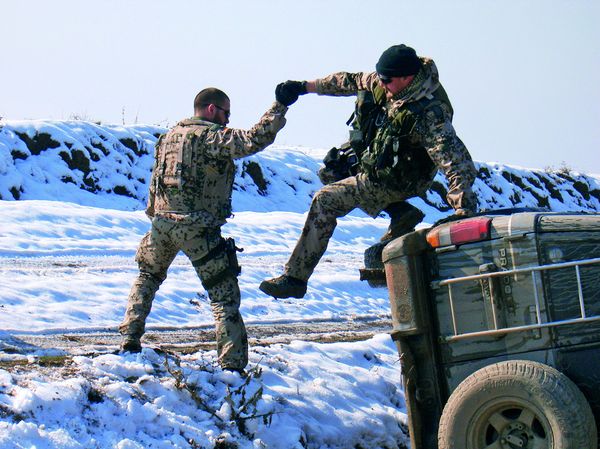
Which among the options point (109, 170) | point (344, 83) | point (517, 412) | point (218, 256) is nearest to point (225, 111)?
point (344, 83)

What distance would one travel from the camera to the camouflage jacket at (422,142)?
579 cm

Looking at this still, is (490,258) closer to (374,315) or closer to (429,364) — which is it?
(429,364)

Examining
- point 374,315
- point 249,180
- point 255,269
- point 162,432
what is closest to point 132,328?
point 162,432

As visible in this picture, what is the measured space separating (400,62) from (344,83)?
69 cm

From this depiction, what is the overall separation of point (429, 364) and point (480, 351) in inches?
12.5

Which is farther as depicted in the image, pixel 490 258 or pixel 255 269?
pixel 255 269

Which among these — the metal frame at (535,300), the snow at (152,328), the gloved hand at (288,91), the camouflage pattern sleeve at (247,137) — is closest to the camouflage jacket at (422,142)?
the gloved hand at (288,91)

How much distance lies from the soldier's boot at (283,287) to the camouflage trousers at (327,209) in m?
0.05

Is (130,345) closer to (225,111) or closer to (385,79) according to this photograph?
(225,111)

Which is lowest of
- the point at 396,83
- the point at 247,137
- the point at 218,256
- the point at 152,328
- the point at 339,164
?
the point at 152,328

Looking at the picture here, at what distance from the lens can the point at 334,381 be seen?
718cm

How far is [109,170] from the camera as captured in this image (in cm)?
1744

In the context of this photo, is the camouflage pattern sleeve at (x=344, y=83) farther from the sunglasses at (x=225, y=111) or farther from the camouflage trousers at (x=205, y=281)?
the camouflage trousers at (x=205, y=281)

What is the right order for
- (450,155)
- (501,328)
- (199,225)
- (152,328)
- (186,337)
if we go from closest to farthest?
(501,328)
(450,155)
(199,225)
(186,337)
(152,328)
